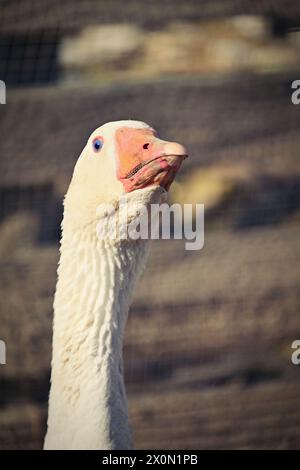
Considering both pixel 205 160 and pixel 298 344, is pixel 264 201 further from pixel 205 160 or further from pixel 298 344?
pixel 298 344

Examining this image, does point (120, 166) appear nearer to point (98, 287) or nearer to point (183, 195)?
point (98, 287)

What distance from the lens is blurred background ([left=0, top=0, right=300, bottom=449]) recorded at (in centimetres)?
138

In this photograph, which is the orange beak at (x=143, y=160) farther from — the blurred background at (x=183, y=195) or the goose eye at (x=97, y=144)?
the blurred background at (x=183, y=195)

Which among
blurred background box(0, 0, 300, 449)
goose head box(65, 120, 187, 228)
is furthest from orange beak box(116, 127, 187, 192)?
blurred background box(0, 0, 300, 449)

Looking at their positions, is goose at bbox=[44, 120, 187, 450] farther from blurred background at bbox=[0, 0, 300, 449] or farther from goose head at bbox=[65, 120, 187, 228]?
blurred background at bbox=[0, 0, 300, 449]

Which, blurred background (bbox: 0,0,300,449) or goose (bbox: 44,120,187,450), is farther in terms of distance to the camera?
blurred background (bbox: 0,0,300,449)

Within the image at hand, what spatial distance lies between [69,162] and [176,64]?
26 cm

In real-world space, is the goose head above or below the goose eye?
below

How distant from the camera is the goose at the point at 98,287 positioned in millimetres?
807

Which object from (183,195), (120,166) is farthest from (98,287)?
(183,195)

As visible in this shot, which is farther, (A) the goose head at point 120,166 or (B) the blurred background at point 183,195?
(B) the blurred background at point 183,195

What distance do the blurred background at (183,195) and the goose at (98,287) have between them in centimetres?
51

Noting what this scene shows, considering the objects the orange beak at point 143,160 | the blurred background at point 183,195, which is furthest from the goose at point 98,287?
the blurred background at point 183,195

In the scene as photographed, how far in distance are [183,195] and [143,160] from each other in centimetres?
66
